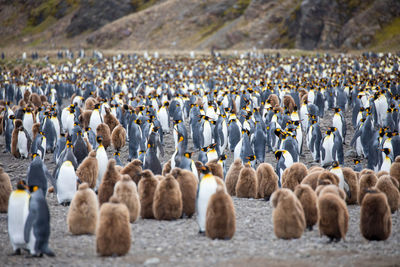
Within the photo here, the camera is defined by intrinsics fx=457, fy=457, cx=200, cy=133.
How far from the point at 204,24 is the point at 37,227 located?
5658 centimetres

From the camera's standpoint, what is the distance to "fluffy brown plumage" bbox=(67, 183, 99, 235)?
627 centimetres

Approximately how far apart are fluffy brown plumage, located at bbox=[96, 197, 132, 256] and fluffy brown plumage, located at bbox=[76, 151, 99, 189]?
Answer: 312 cm

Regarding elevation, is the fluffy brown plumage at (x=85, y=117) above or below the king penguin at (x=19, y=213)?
above

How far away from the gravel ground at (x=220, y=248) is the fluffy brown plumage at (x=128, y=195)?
0.75ft

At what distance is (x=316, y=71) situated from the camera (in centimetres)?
3061

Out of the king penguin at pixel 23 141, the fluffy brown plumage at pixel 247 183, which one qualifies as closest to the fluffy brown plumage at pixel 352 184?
the fluffy brown plumage at pixel 247 183

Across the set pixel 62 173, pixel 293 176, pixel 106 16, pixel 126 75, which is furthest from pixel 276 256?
pixel 106 16

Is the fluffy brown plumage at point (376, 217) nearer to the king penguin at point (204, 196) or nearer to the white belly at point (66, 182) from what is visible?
the king penguin at point (204, 196)

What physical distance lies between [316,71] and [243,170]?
23.7m

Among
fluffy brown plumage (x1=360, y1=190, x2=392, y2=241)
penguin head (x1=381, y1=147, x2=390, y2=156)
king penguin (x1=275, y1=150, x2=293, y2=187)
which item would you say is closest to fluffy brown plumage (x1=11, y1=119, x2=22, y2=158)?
king penguin (x1=275, y1=150, x2=293, y2=187)

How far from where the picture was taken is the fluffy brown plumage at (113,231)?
17.4 feet

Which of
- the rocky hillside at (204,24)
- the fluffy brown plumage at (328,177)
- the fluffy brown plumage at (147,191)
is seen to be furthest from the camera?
the rocky hillside at (204,24)

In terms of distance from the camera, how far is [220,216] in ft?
19.3

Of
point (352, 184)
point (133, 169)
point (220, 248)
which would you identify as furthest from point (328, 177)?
point (133, 169)
